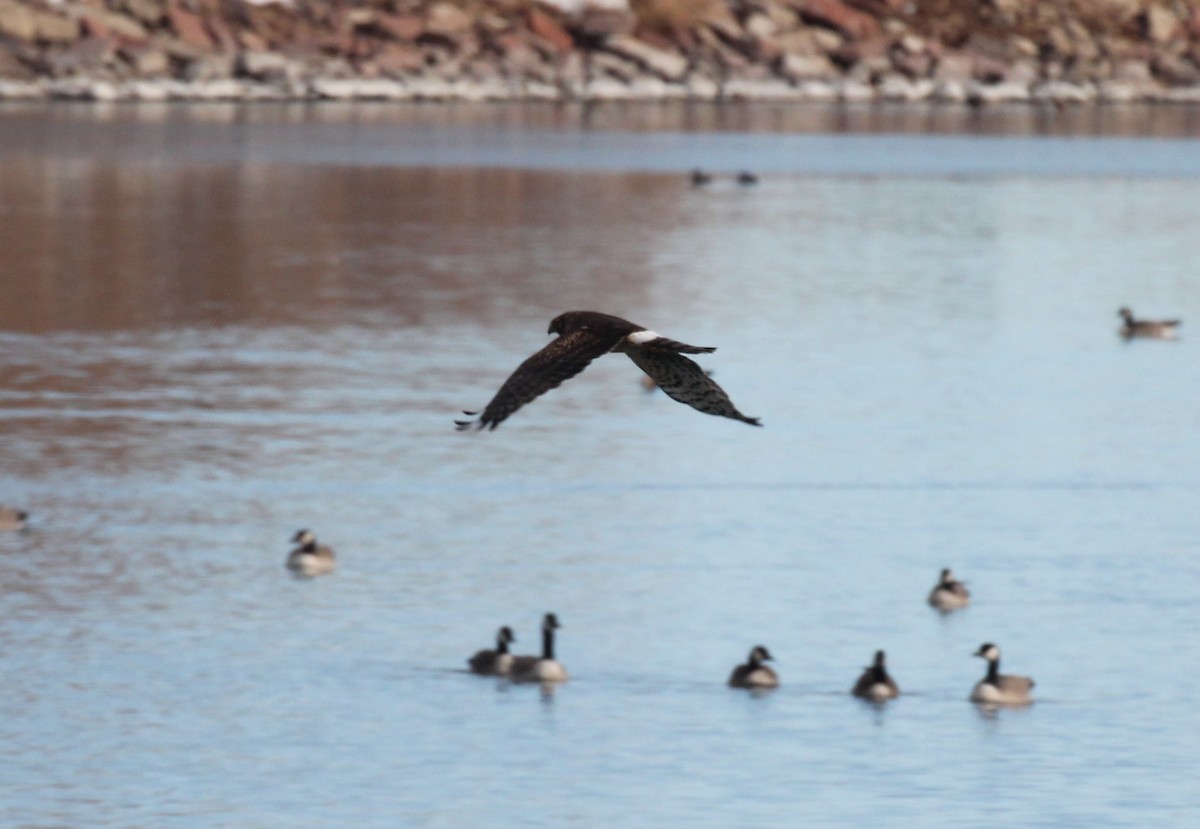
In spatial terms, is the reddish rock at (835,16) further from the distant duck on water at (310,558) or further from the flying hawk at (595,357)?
the flying hawk at (595,357)

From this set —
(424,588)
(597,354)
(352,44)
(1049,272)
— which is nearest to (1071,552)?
(424,588)

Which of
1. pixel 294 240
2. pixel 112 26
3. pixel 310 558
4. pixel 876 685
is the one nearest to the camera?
pixel 876 685

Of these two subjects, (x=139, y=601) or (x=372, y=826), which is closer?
(x=372, y=826)

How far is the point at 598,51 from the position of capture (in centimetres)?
13588

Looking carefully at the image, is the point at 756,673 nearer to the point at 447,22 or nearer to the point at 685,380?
the point at 685,380

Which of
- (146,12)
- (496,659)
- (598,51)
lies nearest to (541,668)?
(496,659)

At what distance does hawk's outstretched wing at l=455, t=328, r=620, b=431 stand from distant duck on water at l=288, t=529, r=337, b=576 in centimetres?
1162

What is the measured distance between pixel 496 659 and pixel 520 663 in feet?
1.00

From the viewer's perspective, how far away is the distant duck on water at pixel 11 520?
83.2ft

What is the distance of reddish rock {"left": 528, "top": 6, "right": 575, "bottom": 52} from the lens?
132000mm

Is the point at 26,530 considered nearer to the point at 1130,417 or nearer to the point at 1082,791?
the point at 1082,791

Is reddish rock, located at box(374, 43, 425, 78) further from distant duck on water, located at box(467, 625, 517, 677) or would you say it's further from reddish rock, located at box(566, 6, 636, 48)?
distant duck on water, located at box(467, 625, 517, 677)

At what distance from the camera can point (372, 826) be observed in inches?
676

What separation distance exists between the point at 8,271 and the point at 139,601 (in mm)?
28897
